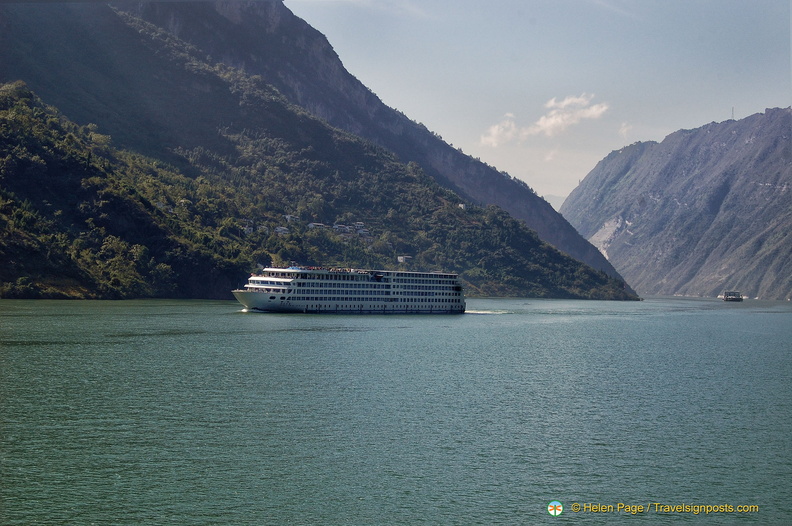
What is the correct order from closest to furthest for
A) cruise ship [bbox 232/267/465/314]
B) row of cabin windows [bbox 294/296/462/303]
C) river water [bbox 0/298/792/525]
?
river water [bbox 0/298/792/525] → cruise ship [bbox 232/267/465/314] → row of cabin windows [bbox 294/296/462/303]

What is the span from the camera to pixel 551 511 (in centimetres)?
3878

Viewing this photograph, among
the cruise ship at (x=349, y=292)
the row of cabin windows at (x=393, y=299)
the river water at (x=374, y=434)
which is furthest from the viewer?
the row of cabin windows at (x=393, y=299)

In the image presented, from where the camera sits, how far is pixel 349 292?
168 meters

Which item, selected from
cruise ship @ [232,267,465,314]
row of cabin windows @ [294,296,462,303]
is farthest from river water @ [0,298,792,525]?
row of cabin windows @ [294,296,462,303]

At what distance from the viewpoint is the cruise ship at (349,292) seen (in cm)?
15612

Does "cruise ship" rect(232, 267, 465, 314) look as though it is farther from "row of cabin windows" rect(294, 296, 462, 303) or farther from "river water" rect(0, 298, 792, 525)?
"river water" rect(0, 298, 792, 525)

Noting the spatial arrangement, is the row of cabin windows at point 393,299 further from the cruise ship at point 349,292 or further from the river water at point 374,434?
the river water at point 374,434

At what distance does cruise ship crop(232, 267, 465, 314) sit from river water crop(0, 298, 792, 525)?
52222mm

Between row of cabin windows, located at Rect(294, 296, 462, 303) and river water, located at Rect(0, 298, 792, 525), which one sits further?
row of cabin windows, located at Rect(294, 296, 462, 303)

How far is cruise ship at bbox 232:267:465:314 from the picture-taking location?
15612 centimetres

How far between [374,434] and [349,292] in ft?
381

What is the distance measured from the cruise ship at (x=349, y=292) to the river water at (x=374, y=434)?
52.2 metres

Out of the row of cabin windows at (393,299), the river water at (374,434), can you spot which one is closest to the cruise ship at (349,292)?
the row of cabin windows at (393,299)

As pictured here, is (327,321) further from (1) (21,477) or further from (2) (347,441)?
(1) (21,477)
